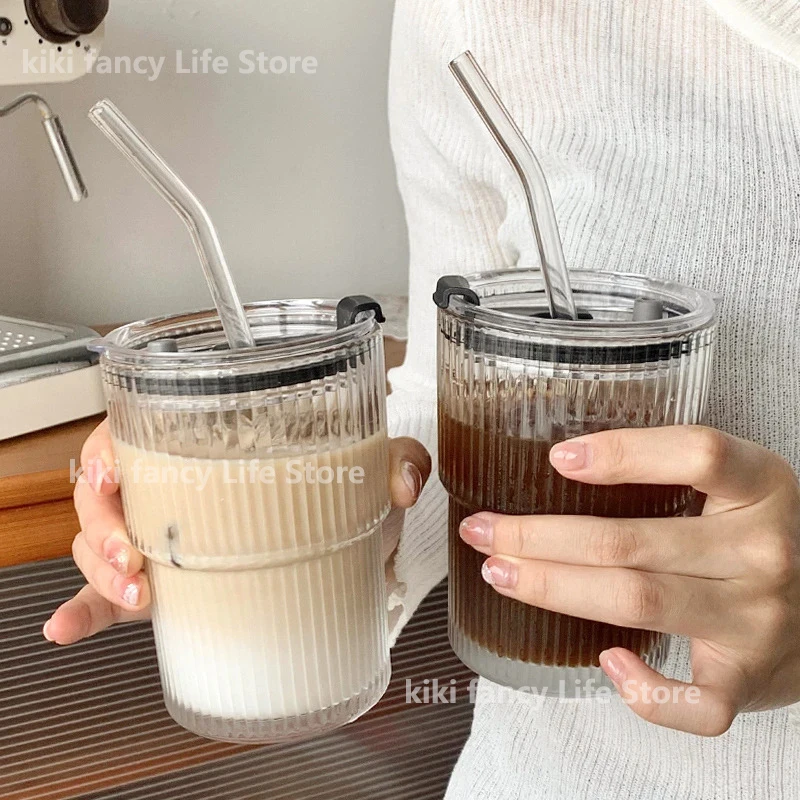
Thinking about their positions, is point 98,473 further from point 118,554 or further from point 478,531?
point 478,531

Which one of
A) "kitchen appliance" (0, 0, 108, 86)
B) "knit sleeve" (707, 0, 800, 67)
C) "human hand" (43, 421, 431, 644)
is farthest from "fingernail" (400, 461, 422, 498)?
"kitchen appliance" (0, 0, 108, 86)

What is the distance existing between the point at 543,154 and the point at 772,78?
6.1 inches

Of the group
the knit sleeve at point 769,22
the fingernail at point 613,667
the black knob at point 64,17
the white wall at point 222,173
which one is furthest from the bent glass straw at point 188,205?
the white wall at point 222,173

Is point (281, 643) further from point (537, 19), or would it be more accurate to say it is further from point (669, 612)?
point (537, 19)

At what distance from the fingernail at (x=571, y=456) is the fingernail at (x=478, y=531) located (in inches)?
2.0

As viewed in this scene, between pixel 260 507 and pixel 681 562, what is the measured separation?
19 cm

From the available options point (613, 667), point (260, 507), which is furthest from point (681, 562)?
point (260, 507)

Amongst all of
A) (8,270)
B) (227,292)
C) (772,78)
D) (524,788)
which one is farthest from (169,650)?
(8,270)

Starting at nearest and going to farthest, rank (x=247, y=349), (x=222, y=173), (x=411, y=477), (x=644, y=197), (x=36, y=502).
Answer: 1. (x=247, y=349)
2. (x=411, y=477)
3. (x=644, y=197)
4. (x=36, y=502)
5. (x=222, y=173)

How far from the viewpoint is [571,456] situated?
14.8 inches

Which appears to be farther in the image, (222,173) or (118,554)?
(222,173)

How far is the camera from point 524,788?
70 centimetres

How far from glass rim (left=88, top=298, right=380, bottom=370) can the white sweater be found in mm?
207

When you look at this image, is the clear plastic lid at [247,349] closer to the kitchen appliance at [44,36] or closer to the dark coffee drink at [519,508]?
the dark coffee drink at [519,508]
